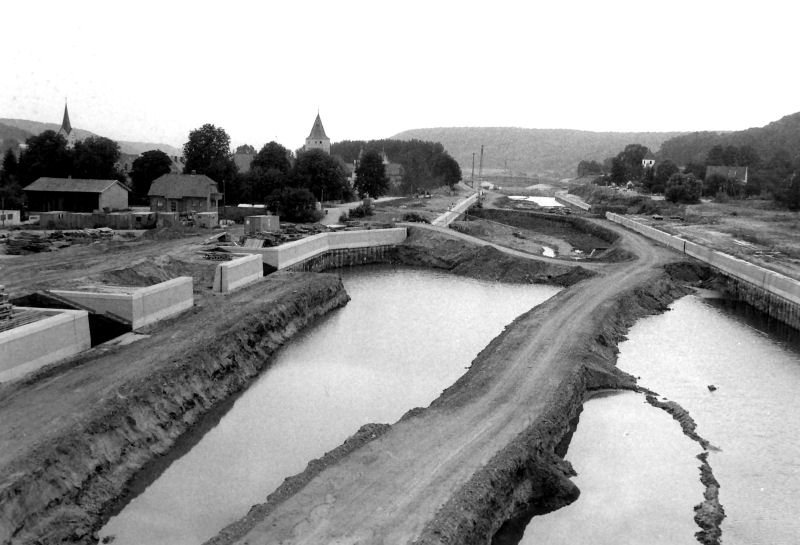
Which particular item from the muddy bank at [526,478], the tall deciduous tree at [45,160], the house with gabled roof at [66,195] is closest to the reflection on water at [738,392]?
the muddy bank at [526,478]

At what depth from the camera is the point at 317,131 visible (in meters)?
94.3

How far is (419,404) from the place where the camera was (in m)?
19.2

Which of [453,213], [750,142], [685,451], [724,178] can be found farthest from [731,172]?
[685,451]

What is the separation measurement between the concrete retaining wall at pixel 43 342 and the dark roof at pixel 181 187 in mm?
33302

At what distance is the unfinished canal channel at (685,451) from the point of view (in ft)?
43.7

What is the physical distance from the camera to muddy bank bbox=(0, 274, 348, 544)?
11977mm

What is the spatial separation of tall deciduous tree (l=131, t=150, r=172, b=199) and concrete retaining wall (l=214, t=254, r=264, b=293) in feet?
96.5

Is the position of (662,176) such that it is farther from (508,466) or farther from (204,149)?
(508,466)

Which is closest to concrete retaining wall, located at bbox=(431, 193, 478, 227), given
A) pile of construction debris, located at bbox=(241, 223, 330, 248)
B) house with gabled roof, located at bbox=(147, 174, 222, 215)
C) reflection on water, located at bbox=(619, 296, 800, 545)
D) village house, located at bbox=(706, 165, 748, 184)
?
pile of construction debris, located at bbox=(241, 223, 330, 248)

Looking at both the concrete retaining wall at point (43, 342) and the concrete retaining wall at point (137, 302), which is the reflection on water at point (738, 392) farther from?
the concrete retaining wall at point (43, 342)

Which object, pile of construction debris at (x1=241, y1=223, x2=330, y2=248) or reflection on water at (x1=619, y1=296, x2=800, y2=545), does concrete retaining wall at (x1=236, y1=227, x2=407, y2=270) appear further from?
reflection on water at (x1=619, y1=296, x2=800, y2=545)

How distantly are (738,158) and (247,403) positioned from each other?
92.0 meters

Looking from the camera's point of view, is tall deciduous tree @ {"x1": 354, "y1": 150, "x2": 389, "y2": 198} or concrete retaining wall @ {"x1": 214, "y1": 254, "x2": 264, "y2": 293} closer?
concrete retaining wall @ {"x1": 214, "y1": 254, "x2": 264, "y2": 293}

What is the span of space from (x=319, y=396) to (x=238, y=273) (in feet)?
38.6
